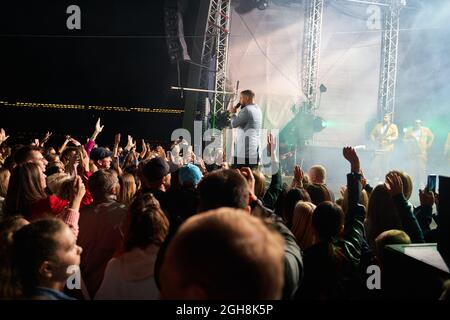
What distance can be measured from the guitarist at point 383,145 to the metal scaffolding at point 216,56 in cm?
456

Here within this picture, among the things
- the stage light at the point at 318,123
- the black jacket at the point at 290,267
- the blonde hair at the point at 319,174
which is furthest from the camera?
the stage light at the point at 318,123

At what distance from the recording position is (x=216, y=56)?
436 inches

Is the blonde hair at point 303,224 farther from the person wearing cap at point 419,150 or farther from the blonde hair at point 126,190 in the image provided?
the person wearing cap at point 419,150

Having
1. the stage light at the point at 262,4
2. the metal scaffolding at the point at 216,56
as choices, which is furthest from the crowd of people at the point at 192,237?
the stage light at the point at 262,4

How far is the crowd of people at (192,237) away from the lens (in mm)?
913

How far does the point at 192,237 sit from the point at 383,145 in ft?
36.8

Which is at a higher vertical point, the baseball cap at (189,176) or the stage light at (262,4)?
the stage light at (262,4)

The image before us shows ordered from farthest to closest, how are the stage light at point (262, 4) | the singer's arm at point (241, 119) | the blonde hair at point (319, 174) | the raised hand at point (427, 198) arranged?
the stage light at point (262, 4)
the singer's arm at point (241, 119)
the blonde hair at point (319, 174)
the raised hand at point (427, 198)

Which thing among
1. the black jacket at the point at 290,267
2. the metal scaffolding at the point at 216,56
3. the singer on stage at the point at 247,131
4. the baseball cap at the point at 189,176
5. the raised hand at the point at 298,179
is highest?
the metal scaffolding at the point at 216,56

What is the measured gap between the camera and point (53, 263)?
150 cm

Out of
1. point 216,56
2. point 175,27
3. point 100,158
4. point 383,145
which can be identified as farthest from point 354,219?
point 175,27

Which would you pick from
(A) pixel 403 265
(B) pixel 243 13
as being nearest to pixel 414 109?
(B) pixel 243 13
